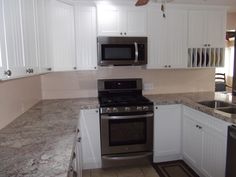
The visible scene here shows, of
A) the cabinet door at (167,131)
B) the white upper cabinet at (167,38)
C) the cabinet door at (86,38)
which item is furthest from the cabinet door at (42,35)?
the cabinet door at (167,131)

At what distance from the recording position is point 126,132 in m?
2.83

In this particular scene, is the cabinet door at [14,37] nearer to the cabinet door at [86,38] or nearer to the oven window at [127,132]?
the cabinet door at [86,38]

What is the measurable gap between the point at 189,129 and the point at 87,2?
7.62 ft

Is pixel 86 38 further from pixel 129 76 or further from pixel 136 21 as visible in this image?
pixel 129 76

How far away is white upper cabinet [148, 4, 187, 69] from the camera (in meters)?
3.06

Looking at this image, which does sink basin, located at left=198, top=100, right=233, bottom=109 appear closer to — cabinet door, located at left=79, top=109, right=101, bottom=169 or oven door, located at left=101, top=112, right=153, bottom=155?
oven door, located at left=101, top=112, right=153, bottom=155

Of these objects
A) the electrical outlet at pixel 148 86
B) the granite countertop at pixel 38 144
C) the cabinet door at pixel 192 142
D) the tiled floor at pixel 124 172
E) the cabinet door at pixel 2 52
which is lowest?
the tiled floor at pixel 124 172

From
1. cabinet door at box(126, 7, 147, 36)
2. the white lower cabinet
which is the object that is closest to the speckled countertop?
the white lower cabinet

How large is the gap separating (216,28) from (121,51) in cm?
163

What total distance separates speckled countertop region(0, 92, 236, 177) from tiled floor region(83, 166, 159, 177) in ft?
3.14

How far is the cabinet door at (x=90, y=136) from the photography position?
9.09 ft

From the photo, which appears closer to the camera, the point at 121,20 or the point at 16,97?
the point at 16,97

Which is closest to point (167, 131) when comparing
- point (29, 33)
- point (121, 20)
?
point (121, 20)

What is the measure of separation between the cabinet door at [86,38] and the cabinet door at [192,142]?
1.61 meters
